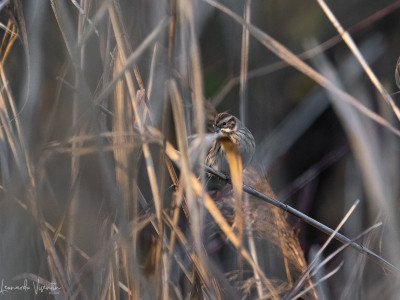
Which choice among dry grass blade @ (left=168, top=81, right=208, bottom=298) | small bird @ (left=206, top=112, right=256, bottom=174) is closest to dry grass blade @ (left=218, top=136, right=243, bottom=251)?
dry grass blade @ (left=168, top=81, right=208, bottom=298)

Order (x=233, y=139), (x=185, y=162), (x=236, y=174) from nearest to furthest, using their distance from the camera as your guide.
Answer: (x=185, y=162)
(x=236, y=174)
(x=233, y=139)

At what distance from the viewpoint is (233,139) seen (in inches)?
87.7

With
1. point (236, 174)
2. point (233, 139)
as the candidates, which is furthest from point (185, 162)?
point (233, 139)

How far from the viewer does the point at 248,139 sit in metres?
2.44

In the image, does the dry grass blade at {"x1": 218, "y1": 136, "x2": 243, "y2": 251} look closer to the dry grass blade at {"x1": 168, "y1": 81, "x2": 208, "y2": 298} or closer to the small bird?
the dry grass blade at {"x1": 168, "y1": 81, "x2": 208, "y2": 298}

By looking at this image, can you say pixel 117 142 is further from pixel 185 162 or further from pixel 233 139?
pixel 233 139

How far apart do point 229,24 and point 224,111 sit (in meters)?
0.44

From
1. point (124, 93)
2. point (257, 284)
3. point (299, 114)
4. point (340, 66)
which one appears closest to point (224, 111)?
point (299, 114)

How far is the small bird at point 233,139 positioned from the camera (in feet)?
7.66

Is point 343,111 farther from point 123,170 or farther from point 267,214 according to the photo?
point 123,170

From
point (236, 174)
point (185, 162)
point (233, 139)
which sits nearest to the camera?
point (185, 162)

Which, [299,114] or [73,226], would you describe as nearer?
[73,226]

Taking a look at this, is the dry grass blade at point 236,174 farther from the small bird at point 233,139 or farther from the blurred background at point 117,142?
the small bird at point 233,139

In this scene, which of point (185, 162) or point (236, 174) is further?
point (236, 174)
